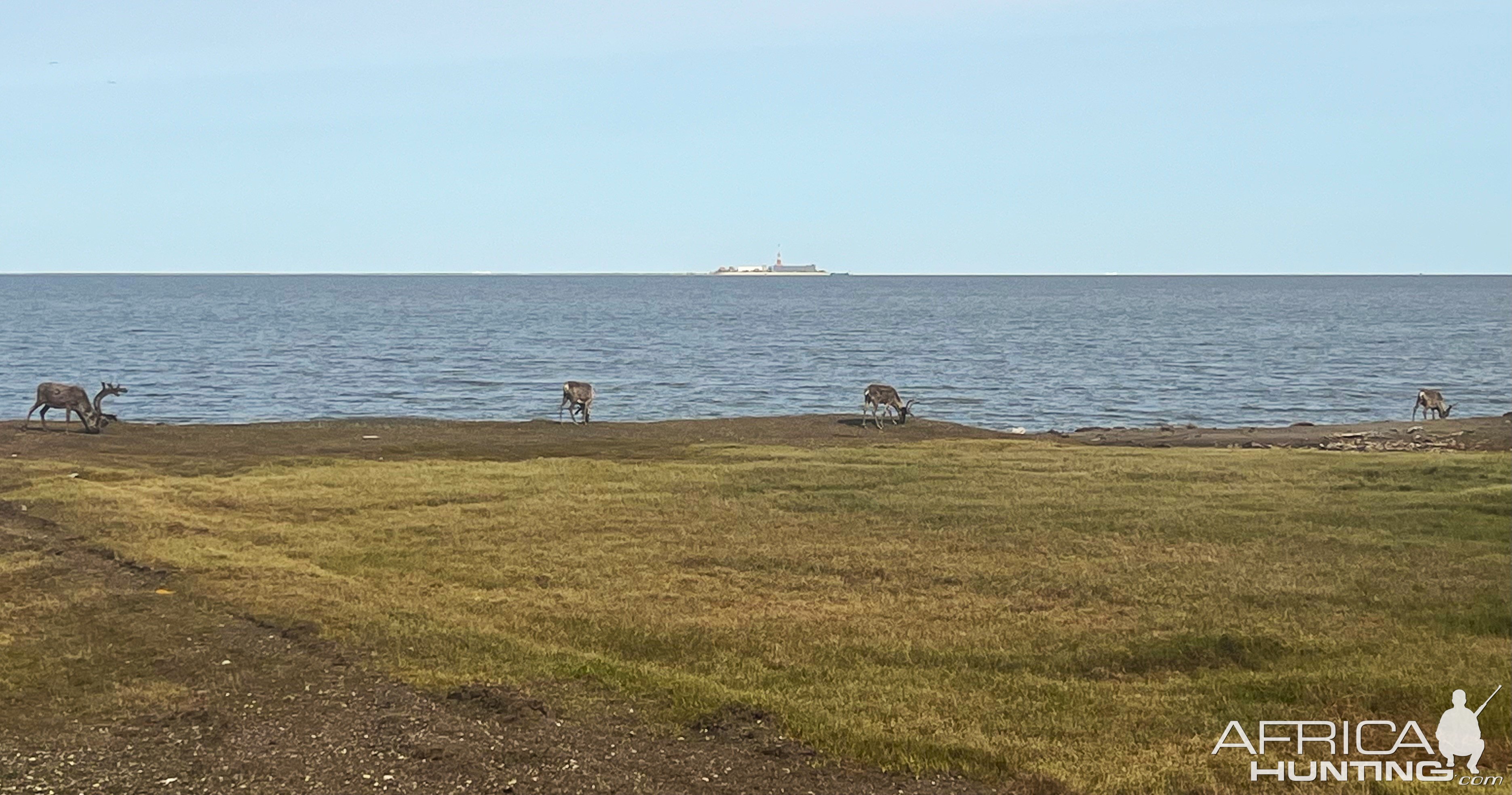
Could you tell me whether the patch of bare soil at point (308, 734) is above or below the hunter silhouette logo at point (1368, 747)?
below

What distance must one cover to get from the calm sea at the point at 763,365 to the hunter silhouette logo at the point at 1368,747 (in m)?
33.5

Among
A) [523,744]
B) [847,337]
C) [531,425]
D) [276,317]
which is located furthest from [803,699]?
[276,317]

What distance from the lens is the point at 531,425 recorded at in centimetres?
3584

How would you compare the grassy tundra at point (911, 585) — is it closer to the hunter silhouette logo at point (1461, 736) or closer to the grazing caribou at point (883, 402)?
the hunter silhouette logo at point (1461, 736)

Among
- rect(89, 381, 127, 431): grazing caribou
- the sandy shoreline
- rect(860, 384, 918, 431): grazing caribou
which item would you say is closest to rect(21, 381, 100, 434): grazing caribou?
rect(89, 381, 127, 431): grazing caribou

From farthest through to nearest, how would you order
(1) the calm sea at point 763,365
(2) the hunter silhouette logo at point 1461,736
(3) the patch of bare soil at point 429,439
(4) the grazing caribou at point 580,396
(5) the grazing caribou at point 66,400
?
(1) the calm sea at point 763,365
(4) the grazing caribou at point 580,396
(5) the grazing caribou at point 66,400
(3) the patch of bare soil at point 429,439
(2) the hunter silhouette logo at point 1461,736

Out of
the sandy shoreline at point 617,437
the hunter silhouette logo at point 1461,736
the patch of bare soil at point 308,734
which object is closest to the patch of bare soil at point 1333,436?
the sandy shoreline at point 617,437

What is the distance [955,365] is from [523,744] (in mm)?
63550

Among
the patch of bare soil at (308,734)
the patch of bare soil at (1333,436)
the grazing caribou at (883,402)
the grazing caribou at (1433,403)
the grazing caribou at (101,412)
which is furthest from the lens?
the grazing caribou at (1433,403)

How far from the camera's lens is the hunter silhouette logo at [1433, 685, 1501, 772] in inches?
387

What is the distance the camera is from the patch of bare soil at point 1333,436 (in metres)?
29.7

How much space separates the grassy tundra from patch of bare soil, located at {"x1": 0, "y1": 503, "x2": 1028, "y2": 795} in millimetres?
337

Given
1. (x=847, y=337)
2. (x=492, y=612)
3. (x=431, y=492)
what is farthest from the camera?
(x=847, y=337)

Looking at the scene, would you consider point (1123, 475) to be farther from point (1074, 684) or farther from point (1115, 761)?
point (1115, 761)
